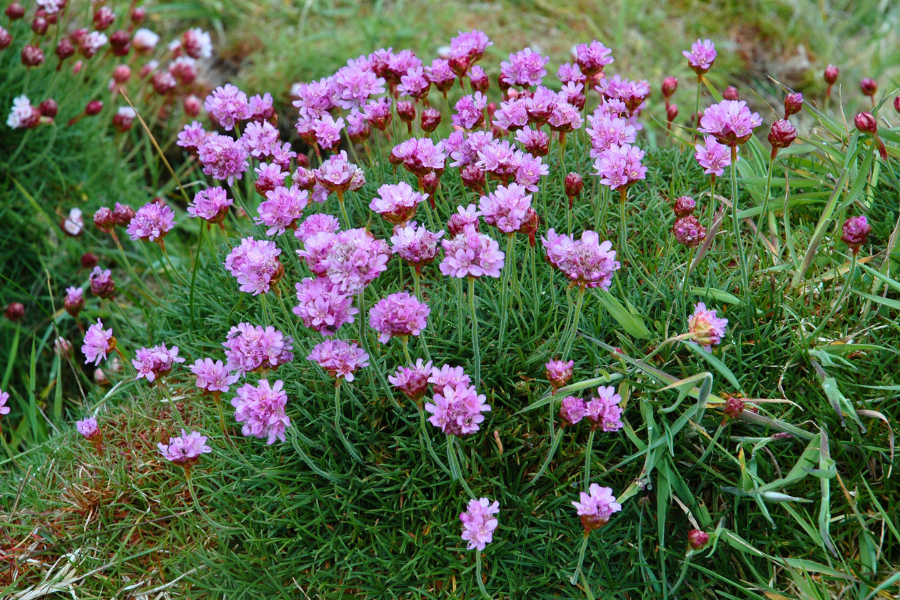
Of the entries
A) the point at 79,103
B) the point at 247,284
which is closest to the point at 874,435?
the point at 247,284

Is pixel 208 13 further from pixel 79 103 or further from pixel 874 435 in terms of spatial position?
pixel 874 435

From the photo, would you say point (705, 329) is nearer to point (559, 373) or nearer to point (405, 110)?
point (559, 373)

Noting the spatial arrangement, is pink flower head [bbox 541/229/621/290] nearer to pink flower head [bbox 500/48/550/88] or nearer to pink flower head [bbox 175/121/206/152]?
pink flower head [bbox 500/48/550/88]

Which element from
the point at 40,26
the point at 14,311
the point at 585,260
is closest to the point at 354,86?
the point at 585,260

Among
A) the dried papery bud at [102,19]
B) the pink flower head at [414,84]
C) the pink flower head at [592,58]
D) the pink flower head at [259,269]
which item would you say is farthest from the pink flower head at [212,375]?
the dried papery bud at [102,19]

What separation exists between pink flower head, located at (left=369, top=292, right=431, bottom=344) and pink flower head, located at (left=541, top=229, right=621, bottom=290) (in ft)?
1.04

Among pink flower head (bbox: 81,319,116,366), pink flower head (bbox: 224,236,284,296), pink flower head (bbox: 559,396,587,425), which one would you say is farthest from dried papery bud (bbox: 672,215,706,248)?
pink flower head (bbox: 81,319,116,366)

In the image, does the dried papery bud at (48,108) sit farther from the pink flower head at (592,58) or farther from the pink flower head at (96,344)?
the pink flower head at (592,58)

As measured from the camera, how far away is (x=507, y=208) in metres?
1.70

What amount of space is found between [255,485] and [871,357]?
1.74 m

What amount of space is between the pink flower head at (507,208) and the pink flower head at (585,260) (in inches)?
4.0

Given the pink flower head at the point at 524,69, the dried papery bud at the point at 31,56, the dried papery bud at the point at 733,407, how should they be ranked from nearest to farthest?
1. the dried papery bud at the point at 733,407
2. the pink flower head at the point at 524,69
3. the dried papery bud at the point at 31,56

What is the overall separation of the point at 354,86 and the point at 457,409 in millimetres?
1224

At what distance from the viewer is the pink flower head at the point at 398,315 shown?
62.6 inches
